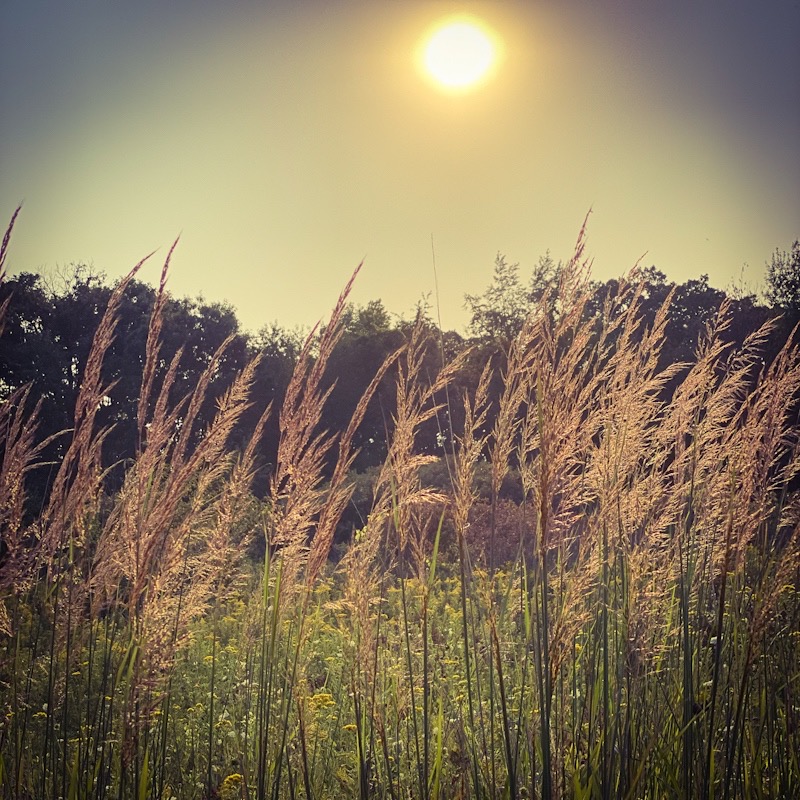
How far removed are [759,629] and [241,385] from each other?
1556 mm

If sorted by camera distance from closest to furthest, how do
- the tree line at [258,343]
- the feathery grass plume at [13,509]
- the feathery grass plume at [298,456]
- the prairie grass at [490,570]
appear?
the prairie grass at [490,570] < the feathery grass plume at [298,456] < the feathery grass plume at [13,509] < the tree line at [258,343]

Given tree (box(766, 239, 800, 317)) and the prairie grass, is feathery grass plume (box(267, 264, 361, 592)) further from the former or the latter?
tree (box(766, 239, 800, 317))

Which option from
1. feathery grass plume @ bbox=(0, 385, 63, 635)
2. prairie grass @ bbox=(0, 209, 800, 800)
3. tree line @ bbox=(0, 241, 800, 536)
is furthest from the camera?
tree line @ bbox=(0, 241, 800, 536)

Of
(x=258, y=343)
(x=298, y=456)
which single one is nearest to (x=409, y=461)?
(x=298, y=456)

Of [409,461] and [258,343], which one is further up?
[258,343]

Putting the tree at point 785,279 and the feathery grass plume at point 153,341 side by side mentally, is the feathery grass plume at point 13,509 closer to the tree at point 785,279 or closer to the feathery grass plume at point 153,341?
the feathery grass plume at point 153,341

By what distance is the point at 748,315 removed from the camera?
17.8 metres

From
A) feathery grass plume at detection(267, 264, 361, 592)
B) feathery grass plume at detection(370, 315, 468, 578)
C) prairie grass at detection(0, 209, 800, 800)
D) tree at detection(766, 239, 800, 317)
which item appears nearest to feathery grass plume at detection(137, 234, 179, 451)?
prairie grass at detection(0, 209, 800, 800)

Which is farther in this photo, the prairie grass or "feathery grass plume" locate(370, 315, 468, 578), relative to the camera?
"feathery grass plume" locate(370, 315, 468, 578)

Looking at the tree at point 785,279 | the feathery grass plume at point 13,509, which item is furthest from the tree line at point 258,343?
the feathery grass plume at point 13,509

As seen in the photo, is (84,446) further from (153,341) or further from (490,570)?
(490,570)

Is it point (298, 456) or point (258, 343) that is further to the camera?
point (258, 343)

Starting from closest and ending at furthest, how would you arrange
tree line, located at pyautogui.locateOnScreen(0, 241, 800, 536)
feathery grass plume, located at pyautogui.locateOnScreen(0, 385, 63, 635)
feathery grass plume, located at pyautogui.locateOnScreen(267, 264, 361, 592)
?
feathery grass plume, located at pyautogui.locateOnScreen(267, 264, 361, 592), feathery grass plume, located at pyautogui.locateOnScreen(0, 385, 63, 635), tree line, located at pyautogui.locateOnScreen(0, 241, 800, 536)

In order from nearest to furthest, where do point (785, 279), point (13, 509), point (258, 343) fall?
point (13, 509), point (785, 279), point (258, 343)
